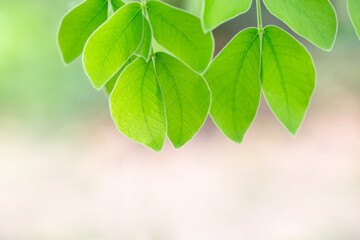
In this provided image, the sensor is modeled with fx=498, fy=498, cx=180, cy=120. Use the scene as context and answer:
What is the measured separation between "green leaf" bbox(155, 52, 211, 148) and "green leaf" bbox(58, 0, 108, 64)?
2.1 inches

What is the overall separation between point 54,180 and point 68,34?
210 centimetres

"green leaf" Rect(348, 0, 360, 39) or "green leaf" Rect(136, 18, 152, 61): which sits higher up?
"green leaf" Rect(136, 18, 152, 61)

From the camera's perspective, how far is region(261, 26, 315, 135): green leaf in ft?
0.93

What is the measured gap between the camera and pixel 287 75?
0.29 metres

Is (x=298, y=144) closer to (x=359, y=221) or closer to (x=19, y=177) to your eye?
(x=359, y=221)

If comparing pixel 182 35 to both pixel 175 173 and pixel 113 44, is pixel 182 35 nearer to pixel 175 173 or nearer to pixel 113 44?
pixel 113 44

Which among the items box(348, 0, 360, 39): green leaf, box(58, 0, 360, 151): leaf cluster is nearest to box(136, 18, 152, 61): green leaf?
box(58, 0, 360, 151): leaf cluster

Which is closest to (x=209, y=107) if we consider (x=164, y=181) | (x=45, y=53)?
(x=45, y=53)

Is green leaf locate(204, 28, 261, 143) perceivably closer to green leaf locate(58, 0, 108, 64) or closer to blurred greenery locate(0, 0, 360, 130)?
green leaf locate(58, 0, 108, 64)

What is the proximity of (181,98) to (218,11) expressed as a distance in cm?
6

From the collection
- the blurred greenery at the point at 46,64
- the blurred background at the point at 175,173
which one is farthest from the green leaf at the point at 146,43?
the blurred background at the point at 175,173

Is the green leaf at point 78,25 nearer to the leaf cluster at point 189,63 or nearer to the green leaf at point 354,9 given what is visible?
the leaf cluster at point 189,63

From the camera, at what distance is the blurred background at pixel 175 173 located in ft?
7.31

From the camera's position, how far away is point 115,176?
2.30 meters
